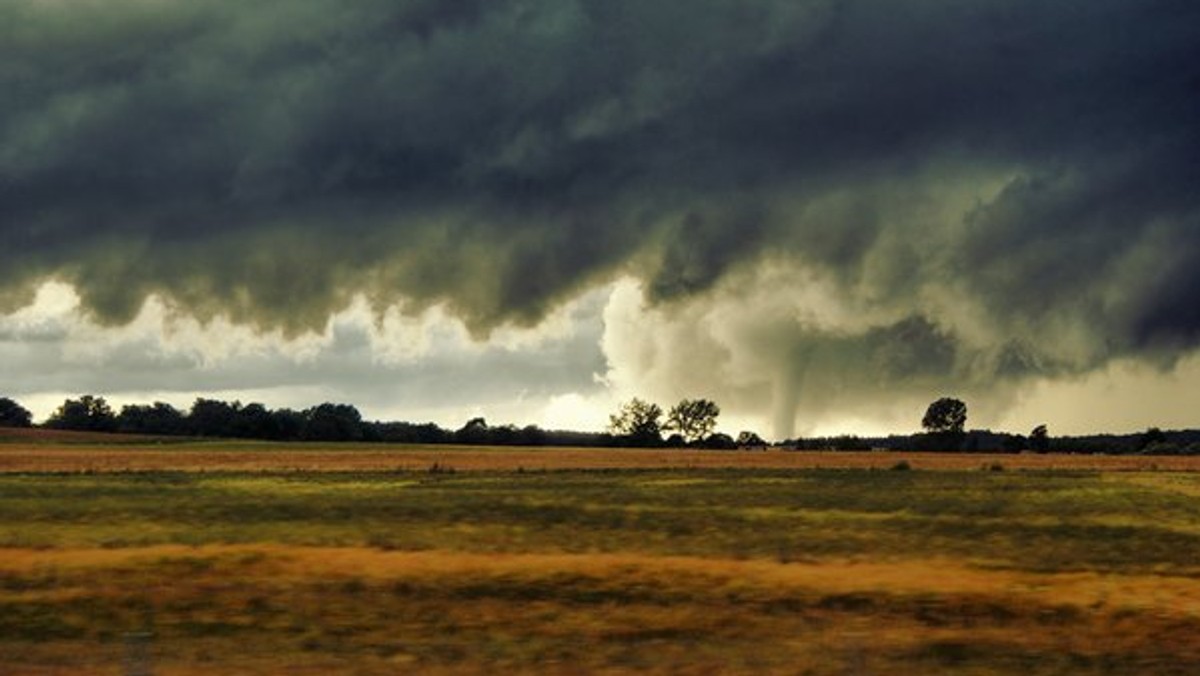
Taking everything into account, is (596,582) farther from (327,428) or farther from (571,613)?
(327,428)

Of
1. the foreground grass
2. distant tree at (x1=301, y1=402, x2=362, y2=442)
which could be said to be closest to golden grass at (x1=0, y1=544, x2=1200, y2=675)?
the foreground grass

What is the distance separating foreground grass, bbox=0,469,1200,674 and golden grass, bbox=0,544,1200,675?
0.11 m

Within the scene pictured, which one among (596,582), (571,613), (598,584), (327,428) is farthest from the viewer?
(327,428)

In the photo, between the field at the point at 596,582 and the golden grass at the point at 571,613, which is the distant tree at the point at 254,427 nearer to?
the field at the point at 596,582

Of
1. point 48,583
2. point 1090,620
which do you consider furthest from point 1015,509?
point 48,583

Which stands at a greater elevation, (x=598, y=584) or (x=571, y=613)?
(x=598, y=584)

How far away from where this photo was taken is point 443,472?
87.4m

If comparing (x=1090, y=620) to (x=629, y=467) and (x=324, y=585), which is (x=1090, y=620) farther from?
(x=629, y=467)

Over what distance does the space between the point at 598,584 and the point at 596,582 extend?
256mm

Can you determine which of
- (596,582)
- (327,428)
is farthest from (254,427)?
(596,582)

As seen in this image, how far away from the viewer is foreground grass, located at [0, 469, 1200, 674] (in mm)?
24828

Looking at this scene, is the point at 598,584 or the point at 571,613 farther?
the point at 598,584

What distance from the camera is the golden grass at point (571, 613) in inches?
943

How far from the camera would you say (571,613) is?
3002cm
